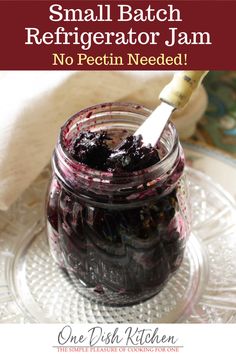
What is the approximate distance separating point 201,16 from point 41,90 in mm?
273

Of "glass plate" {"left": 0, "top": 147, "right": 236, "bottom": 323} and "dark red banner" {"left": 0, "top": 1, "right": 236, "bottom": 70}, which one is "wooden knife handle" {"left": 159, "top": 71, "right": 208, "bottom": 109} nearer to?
"dark red banner" {"left": 0, "top": 1, "right": 236, "bottom": 70}

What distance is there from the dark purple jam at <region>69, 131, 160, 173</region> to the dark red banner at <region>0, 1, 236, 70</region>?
184 mm

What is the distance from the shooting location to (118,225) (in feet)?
2.36

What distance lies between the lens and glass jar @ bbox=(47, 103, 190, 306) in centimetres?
71

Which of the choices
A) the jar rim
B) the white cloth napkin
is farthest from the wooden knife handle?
the white cloth napkin

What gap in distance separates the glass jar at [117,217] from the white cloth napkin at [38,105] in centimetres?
14

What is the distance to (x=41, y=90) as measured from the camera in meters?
0.95

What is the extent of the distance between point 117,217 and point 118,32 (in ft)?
1.01

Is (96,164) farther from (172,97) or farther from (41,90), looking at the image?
(41,90)

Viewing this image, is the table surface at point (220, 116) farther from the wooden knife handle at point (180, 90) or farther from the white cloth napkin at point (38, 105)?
the wooden knife handle at point (180, 90)

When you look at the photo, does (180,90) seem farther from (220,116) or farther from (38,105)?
(220,116)

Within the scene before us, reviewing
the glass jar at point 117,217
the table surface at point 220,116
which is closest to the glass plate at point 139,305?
the glass jar at point 117,217

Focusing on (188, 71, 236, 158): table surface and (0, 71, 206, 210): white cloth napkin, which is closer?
(0, 71, 206, 210): white cloth napkin
